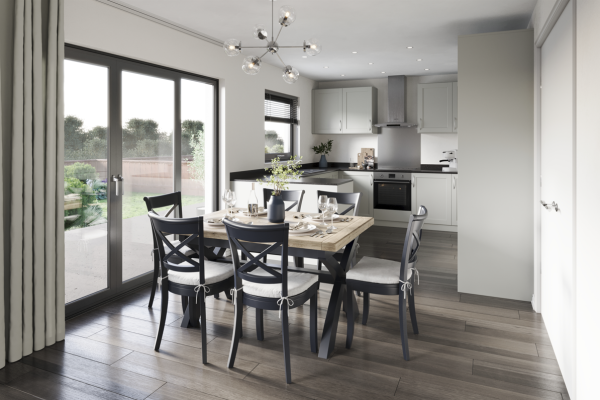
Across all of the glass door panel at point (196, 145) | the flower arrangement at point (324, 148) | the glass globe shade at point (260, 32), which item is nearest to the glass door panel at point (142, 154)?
the glass door panel at point (196, 145)

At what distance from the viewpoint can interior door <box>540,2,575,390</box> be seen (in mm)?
2233

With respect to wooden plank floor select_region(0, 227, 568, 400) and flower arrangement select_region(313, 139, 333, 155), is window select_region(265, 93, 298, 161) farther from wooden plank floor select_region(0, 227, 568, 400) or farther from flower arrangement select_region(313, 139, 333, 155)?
wooden plank floor select_region(0, 227, 568, 400)

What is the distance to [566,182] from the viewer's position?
7.64 feet

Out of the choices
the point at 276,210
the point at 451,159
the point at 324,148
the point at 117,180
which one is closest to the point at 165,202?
the point at 117,180

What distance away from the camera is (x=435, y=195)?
6609mm

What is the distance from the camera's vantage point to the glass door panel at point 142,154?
3.89 meters

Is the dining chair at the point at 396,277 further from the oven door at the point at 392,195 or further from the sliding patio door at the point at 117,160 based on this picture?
the oven door at the point at 392,195

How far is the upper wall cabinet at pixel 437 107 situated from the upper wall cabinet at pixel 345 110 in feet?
2.76

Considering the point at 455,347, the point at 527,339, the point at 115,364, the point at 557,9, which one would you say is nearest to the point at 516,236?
the point at 527,339

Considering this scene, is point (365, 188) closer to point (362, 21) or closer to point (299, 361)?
point (362, 21)

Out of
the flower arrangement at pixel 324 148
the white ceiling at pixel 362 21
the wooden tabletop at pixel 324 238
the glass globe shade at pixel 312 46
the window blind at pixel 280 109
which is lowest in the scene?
the wooden tabletop at pixel 324 238

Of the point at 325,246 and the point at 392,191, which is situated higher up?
the point at 392,191

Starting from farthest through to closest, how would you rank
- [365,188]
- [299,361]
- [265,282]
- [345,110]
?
[345,110] < [365,188] < [299,361] < [265,282]

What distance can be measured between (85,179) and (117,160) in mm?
346
